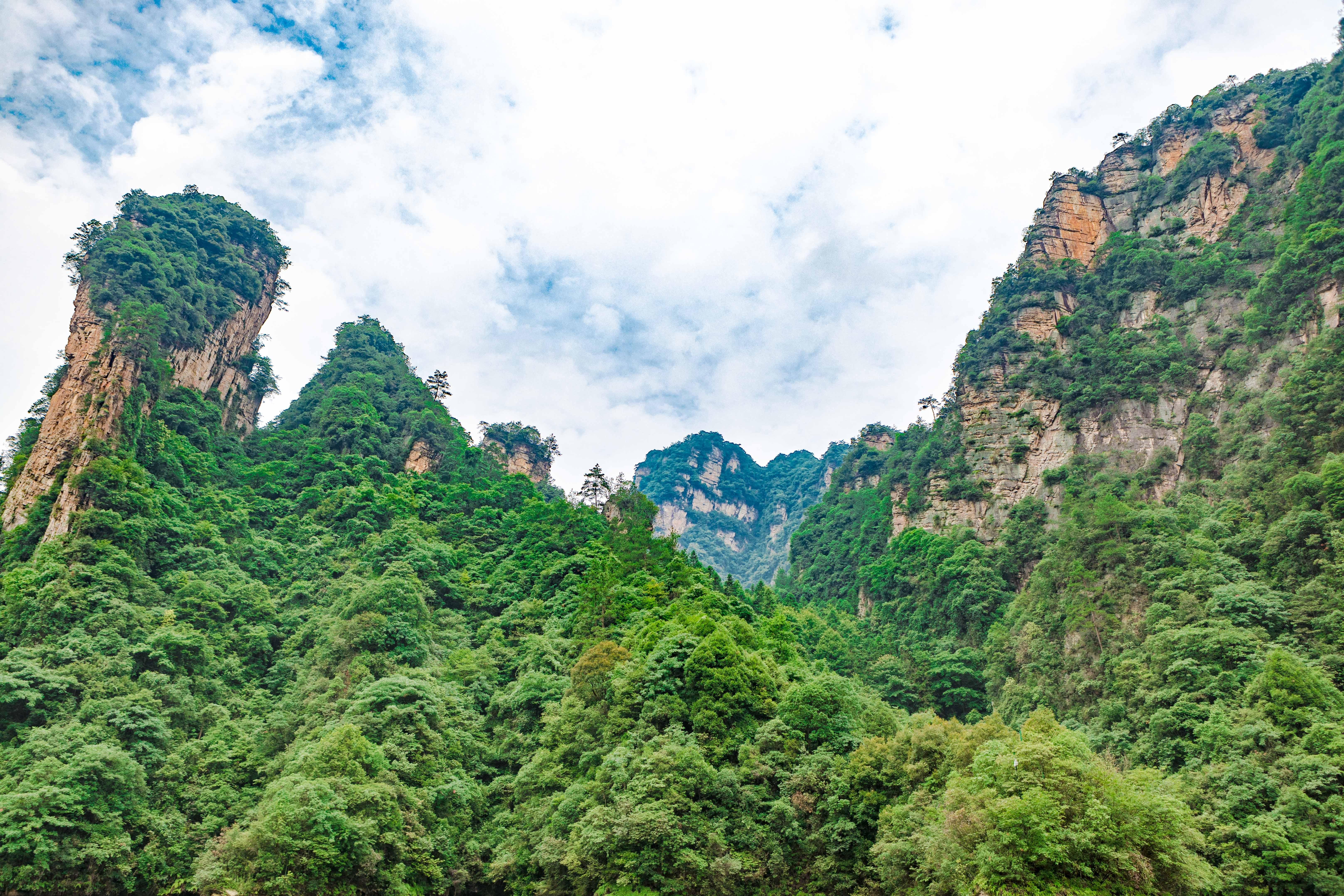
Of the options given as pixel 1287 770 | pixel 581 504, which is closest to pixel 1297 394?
pixel 1287 770

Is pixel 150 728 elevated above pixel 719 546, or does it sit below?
below

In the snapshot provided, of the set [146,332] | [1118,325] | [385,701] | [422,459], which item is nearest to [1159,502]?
[1118,325]

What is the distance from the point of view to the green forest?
2200 cm

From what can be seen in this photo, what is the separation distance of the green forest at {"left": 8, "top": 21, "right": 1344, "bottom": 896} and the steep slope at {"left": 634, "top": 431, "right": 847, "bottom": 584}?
73.5 m

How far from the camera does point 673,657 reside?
28734 mm

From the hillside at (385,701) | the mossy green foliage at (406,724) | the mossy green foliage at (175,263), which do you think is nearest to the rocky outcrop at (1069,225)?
the hillside at (385,701)

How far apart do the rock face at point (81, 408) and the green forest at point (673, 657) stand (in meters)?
0.89

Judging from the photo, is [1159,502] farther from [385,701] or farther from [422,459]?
[422,459]

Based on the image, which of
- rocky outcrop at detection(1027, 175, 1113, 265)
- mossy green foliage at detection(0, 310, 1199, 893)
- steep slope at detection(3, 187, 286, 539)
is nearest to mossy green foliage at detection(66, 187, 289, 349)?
steep slope at detection(3, 187, 286, 539)

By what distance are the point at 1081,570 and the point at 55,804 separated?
148 ft

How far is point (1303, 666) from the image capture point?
23.8m

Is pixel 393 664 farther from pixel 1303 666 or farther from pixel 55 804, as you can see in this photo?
pixel 1303 666

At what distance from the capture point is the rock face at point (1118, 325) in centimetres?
4869

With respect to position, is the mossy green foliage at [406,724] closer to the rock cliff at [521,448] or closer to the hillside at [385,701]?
the hillside at [385,701]
